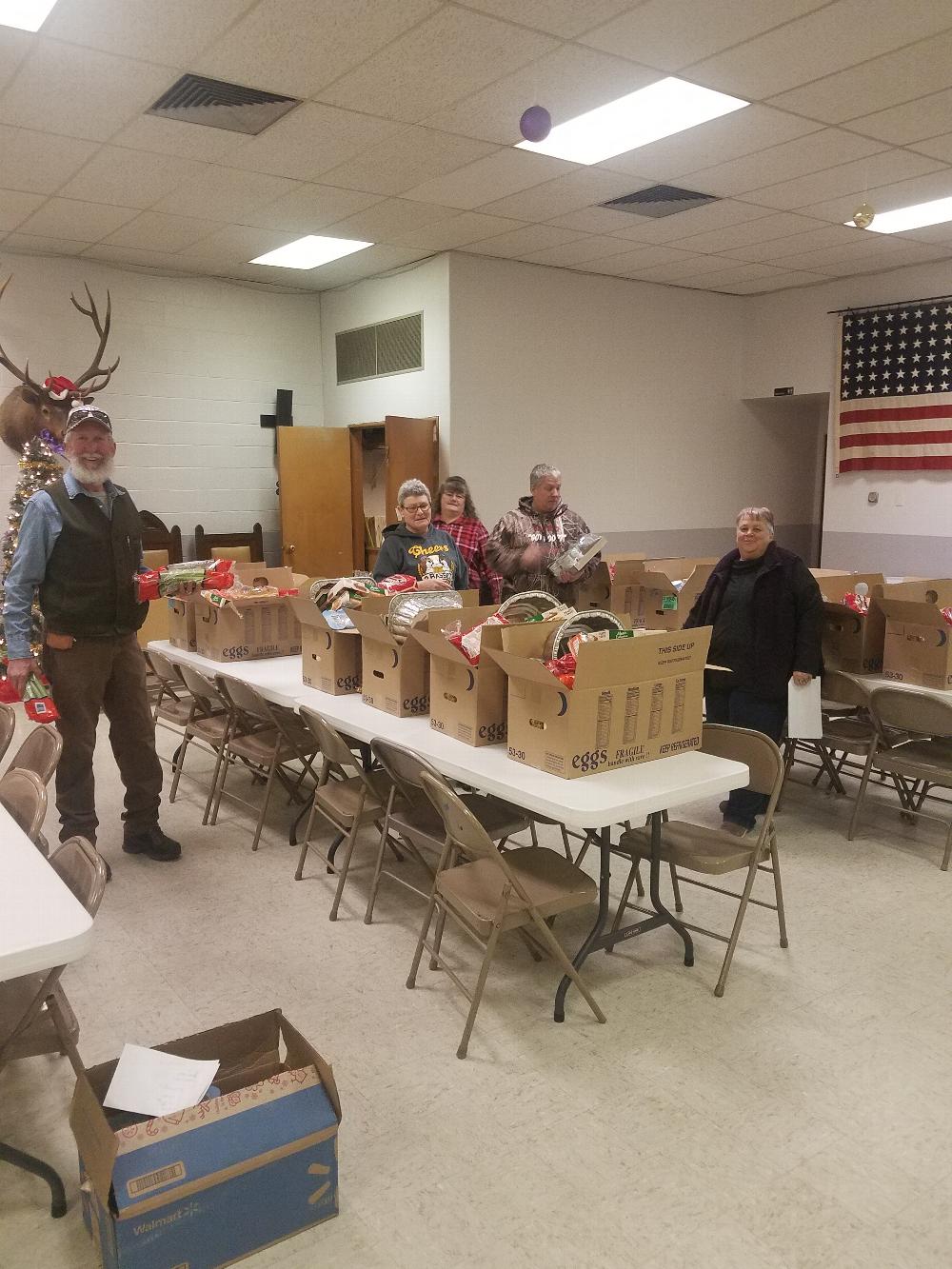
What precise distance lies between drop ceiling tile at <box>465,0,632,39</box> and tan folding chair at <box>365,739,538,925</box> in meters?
2.58

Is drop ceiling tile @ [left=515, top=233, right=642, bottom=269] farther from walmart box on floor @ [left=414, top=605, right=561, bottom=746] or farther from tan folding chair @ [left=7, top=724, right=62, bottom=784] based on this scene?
tan folding chair @ [left=7, top=724, right=62, bottom=784]

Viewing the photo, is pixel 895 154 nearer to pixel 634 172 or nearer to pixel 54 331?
pixel 634 172

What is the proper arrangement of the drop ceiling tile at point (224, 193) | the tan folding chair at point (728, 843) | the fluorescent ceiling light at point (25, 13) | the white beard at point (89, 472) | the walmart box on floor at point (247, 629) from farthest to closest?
the drop ceiling tile at point (224, 193)
the walmart box on floor at point (247, 629)
the white beard at point (89, 472)
the fluorescent ceiling light at point (25, 13)
the tan folding chair at point (728, 843)

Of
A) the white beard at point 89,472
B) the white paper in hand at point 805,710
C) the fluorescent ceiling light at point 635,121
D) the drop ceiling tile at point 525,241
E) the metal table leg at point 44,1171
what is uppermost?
the drop ceiling tile at point 525,241

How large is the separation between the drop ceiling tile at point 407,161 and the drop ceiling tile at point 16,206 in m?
1.81

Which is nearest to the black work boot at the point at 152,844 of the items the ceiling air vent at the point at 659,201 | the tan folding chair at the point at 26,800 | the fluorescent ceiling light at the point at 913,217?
the tan folding chair at the point at 26,800

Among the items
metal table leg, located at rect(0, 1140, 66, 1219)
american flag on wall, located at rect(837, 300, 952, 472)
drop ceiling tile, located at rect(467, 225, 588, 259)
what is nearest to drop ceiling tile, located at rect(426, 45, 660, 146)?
drop ceiling tile, located at rect(467, 225, 588, 259)

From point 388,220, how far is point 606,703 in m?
4.40

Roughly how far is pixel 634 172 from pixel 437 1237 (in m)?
4.95

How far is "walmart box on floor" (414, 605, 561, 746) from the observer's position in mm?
2979

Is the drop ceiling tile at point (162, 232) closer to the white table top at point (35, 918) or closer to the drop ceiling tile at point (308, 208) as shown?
the drop ceiling tile at point (308, 208)

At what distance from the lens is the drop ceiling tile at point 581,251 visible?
651 centimetres

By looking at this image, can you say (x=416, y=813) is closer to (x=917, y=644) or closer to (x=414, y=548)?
(x=414, y=548)

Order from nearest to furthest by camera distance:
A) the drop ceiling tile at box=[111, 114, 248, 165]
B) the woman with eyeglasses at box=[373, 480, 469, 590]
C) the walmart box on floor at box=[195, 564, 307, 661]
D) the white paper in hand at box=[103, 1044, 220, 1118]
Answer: the white paper in hand at box=[103, 1044, 220, 1118]
the drop ceiling tile at box=[111, 114, 248, 165]
the walmart box on floor at box=[195, 564, 307, 661]
the woman with eyeglasses at box=[373, 480, 469, 590]
